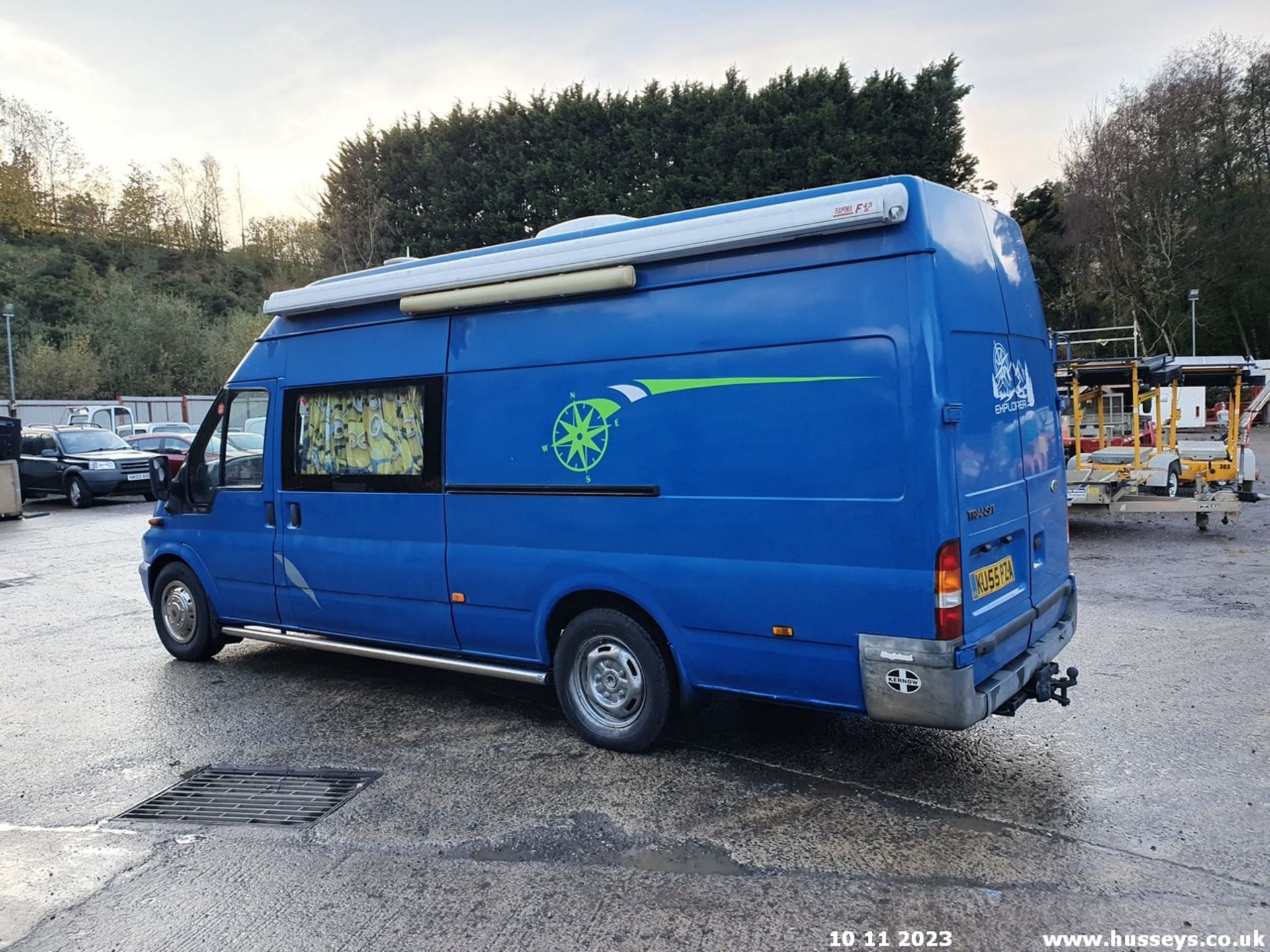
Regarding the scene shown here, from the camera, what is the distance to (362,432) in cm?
594

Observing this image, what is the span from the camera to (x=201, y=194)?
71062 mm

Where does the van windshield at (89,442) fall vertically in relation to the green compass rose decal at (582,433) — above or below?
above

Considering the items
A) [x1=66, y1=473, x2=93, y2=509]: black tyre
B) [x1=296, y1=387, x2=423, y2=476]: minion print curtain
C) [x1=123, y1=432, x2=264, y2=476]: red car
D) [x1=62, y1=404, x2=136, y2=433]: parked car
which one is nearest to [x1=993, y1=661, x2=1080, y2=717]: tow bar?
[x1=296, y1=387, x2=423, y2=476]: minion print curtain

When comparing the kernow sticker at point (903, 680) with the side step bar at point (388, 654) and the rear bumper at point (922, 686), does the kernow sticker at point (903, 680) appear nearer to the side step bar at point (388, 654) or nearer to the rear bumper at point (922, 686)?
the rear bumper at point (922, 686)

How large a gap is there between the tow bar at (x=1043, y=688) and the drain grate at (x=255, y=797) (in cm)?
321

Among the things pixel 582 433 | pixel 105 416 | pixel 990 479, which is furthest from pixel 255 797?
pixel 105 416

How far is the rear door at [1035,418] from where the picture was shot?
4766mm

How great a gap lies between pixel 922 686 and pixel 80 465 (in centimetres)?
2147

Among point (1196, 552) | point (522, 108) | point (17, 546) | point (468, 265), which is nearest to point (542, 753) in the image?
point (468, 265)

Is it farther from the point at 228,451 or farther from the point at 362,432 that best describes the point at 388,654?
the point at 228,451

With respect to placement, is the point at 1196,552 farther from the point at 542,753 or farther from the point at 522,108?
the point at 522,108

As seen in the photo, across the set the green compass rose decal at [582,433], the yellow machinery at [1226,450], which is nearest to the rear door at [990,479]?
the green compass rose decal at [582,433]

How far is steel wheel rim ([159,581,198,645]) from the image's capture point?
7.11 metres

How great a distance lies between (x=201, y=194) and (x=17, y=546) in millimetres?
65477
